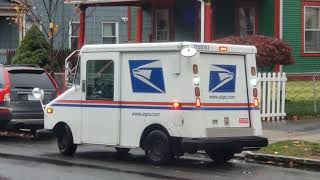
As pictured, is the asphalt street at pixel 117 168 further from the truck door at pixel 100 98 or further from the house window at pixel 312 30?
the house window at pixel 312 30

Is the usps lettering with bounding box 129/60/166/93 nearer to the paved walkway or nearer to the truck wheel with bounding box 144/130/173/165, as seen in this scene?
the truck wheel with bounding box 144/130/173/165

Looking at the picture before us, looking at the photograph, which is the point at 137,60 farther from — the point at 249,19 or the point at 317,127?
the point at 249,19

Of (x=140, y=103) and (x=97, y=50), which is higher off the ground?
(x=97, y=50)

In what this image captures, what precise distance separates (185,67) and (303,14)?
1571 centimetres

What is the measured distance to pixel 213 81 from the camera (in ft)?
39.5

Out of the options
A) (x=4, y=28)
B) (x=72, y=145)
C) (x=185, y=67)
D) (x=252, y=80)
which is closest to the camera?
(x=185, y=67)

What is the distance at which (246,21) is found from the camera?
2680cm

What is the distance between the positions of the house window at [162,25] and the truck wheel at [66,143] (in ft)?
49.5

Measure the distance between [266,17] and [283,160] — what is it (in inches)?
566

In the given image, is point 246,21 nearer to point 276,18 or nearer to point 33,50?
point 276,18

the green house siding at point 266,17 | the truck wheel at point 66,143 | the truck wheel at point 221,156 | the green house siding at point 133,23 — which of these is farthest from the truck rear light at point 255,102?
the green house siding at point 133,23

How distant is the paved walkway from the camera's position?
15388 mm

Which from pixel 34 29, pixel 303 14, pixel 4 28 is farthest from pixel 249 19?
pixel 4 28

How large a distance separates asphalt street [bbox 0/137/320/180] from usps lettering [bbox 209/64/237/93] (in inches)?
55.4
